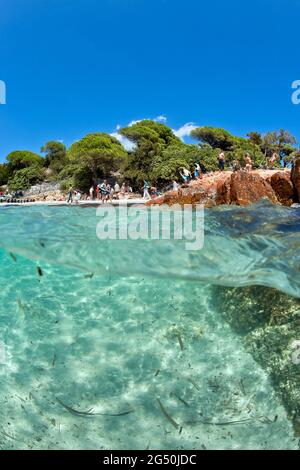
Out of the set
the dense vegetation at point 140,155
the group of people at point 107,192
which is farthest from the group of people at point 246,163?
the group of people at point 107,192

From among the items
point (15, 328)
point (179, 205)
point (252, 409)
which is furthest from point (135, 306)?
point (179, 205)

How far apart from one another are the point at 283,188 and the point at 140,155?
27.4m

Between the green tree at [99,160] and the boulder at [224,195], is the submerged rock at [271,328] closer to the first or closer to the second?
the boulder at [224,195]

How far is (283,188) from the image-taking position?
544 inches

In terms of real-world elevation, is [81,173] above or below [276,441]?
above

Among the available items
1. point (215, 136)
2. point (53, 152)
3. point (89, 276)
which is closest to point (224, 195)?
point (89, 276)

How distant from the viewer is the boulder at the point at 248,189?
40.3ft

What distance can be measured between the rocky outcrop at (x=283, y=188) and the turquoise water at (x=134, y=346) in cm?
701

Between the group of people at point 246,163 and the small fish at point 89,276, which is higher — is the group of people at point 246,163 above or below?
above

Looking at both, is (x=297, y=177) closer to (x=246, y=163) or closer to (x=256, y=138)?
(x=246, y=163)

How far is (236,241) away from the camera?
658cm

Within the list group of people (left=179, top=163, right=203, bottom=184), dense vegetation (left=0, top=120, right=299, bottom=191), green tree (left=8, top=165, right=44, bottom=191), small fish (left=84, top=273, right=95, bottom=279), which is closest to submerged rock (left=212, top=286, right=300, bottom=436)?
small fish (left=84, top=273, right=95, bottom=279)
